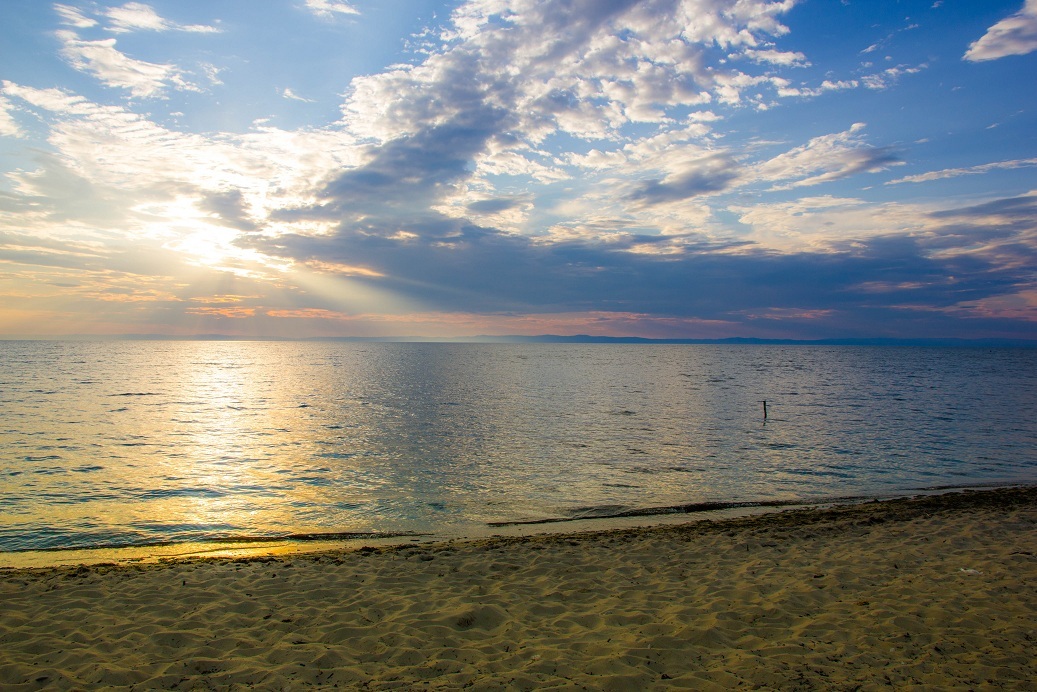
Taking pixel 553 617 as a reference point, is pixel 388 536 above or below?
below

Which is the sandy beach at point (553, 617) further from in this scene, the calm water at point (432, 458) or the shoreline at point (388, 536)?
the calm water at point (432, 458)

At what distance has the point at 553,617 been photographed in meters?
9.05

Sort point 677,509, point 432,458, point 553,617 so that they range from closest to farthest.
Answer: point 553,617, point 677,509, point 432,458

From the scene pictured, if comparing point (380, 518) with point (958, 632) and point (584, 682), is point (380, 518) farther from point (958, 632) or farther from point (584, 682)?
point (958, 632)

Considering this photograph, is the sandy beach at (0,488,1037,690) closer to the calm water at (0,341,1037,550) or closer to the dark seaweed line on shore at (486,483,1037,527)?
the dark seaweed line on shore at (486,483,1037,527)

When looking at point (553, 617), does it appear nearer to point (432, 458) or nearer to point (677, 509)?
point (677, 509)

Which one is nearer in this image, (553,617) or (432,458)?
(553,617)

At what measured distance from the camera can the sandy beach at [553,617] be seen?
7.19 meters

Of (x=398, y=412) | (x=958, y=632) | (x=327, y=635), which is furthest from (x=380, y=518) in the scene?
(x=398, y=412)

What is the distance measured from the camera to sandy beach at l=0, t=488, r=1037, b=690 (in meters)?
7.19

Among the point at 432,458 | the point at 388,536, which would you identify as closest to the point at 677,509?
the point at 388,536

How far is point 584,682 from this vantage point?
6945 millimetres

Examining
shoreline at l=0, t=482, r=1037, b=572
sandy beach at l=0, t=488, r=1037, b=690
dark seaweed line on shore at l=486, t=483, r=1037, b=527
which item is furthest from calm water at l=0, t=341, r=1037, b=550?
sandy beach at l=0, t=488, r=1037, b=690

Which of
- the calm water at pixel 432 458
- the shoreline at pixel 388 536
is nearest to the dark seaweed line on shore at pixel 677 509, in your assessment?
the shoreline at pixel 388 536
